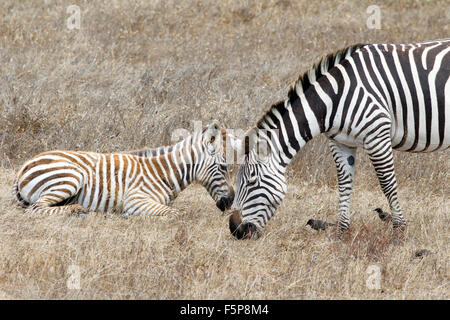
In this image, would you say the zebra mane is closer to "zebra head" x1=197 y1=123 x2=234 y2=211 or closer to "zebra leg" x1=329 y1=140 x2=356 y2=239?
"zebra leg" x1=329 y1=140 x2=356 y2=239

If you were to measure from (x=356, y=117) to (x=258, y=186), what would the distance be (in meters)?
1.26

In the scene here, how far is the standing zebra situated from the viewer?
23.9 feet

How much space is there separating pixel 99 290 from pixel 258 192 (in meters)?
2.12

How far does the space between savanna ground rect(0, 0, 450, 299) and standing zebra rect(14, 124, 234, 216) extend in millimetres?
299

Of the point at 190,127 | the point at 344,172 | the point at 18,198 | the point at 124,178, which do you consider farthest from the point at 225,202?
the point at 190,127

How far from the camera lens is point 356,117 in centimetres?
653

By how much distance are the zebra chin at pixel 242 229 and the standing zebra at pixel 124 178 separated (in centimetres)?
106

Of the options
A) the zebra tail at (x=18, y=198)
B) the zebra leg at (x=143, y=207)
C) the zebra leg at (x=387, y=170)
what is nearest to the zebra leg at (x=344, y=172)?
the zebra leg at (x=387, y=170)

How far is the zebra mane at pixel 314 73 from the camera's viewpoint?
669 centimetres

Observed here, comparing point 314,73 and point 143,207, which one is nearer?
point 314,73

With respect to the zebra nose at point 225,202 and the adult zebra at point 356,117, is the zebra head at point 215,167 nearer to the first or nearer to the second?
the zebra nose at point 225,202

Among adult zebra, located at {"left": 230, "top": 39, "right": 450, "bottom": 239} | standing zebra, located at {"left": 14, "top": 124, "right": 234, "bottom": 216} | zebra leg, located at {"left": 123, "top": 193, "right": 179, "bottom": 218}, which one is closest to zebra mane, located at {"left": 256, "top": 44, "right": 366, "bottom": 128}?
adult zebra, located at {"left": 230, "top": 39, "right": 450, "bottom": 239}

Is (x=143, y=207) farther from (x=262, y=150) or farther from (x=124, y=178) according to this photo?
(x=262, y=150)

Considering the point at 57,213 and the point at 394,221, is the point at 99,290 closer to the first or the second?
the point at 57,213
